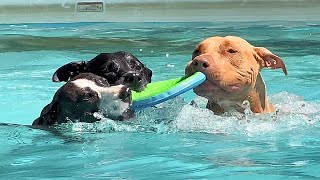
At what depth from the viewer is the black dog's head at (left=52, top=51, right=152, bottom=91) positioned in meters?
4.87

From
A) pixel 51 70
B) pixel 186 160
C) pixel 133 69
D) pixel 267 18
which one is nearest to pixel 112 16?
pixel 267 18

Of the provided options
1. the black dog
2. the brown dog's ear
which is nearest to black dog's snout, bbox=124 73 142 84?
the black dog

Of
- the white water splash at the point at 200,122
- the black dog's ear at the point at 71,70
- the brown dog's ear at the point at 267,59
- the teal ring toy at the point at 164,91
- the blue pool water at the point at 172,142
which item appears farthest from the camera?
the black dog's ear at the point at 71,70

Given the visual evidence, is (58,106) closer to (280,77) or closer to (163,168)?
(163,168)

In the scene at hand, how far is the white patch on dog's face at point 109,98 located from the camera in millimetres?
4531

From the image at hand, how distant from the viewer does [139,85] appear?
→ 16.0ft

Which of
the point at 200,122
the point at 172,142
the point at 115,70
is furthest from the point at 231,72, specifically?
the point at 115,70

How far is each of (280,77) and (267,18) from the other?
5840 millimetres

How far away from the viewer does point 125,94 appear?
4.55 m

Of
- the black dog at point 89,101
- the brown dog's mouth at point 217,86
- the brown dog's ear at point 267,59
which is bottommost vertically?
the black dog at point 89,101

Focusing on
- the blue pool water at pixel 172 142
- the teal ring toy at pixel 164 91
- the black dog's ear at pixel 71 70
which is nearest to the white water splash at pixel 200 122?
the blue pool water at pixel 172 142

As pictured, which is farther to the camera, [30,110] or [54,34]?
[54,34]

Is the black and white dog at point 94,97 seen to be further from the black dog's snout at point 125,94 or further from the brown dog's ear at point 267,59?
the brown dog's ear at point 267,59

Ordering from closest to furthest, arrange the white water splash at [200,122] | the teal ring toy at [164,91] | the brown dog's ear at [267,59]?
the teal ring toy at [164,91], the white water splash at [200,122], the brown dog's ear at [267,59]
